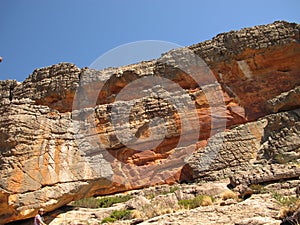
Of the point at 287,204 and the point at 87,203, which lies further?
the point at 87,203

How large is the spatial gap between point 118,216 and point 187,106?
39.2ft

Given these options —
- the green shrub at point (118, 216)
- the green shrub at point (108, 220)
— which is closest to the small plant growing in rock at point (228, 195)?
the green shrub at point (118, 216)

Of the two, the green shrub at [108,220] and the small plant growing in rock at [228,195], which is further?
the green shrub at [108,220]

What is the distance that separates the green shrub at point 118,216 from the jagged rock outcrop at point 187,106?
175cm

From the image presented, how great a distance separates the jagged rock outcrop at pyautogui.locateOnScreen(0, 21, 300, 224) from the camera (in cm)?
1778

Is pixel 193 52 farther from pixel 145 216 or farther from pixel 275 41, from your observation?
pixel 145 216

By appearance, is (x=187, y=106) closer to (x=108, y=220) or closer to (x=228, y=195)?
(x=228, y=195)

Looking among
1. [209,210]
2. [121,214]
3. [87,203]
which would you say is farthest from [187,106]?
[209,210]

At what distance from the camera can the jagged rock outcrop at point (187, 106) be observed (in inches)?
700

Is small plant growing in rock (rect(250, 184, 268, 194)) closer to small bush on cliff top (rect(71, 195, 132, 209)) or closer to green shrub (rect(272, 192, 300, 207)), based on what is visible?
green shrub (rect(272, 192, 300, 207))

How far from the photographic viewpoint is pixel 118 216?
11.4 meters

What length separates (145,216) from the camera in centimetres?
1067

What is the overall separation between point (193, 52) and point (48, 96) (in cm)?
1021

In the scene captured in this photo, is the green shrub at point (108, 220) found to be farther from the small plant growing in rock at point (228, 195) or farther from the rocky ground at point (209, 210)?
the small plant growing in rock at point (228, 195)
